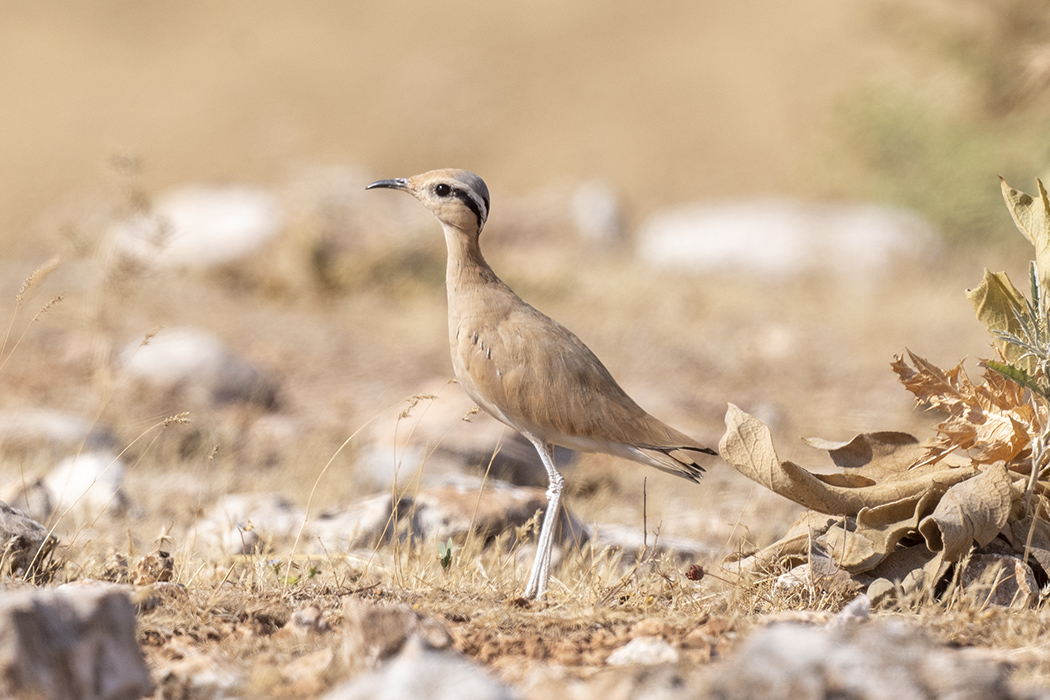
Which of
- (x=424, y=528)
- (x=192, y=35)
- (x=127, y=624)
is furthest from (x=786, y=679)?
(x=192, y=35)

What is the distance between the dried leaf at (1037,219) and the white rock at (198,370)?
231 inches

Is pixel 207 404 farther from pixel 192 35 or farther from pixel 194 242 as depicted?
pixel 192 35

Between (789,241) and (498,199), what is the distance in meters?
6.87

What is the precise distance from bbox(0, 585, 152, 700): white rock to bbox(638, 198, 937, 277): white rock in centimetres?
1230

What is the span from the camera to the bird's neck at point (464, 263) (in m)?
4.05

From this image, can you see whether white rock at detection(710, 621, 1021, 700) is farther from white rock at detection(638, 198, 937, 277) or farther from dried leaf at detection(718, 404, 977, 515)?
white rock at detection(638, 198, 937, 277)

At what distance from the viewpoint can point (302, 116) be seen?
2423 centimetres

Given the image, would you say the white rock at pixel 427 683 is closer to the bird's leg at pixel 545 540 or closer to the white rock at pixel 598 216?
the bird's leg at pixel 545 540

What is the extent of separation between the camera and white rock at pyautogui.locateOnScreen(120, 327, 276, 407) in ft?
25.5

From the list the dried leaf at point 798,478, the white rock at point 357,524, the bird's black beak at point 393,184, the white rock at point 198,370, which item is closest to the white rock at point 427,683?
the dried leaf at point 798,478

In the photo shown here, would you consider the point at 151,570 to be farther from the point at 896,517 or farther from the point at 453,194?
the point at 896,517

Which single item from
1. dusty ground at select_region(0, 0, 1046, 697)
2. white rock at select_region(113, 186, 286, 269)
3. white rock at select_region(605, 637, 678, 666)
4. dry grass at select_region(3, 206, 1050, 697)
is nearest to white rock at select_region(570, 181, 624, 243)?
dusty ground at select_region(0, 0, 1046, 697)

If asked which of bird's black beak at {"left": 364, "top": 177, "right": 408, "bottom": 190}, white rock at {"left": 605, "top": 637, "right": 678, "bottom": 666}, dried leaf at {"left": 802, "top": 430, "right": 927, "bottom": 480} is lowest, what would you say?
white rock at {"left": 605, "top": 637, "right": 678, "bottom": 666}

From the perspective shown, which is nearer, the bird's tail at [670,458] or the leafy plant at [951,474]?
the leafy plant at [951,474]
